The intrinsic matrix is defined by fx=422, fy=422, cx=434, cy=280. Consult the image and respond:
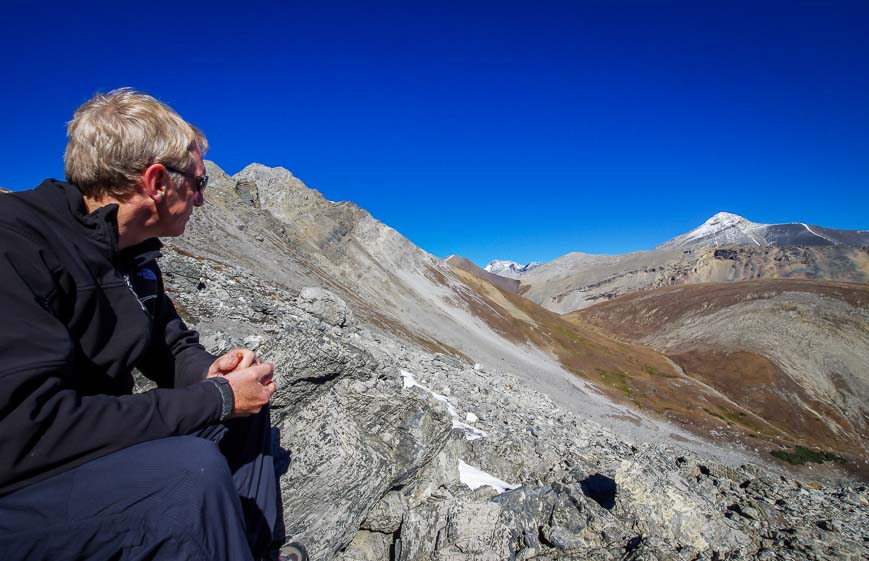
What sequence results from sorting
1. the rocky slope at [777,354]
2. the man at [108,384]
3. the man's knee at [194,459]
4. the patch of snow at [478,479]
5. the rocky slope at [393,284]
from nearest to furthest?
the man at [108,384]
the man's knee at [194,459]
the patch of snow at [478,479]
the rocky slope at [393,284]
the rocky slope at [777,354]

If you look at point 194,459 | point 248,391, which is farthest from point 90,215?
point 194,459

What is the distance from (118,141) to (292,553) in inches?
188

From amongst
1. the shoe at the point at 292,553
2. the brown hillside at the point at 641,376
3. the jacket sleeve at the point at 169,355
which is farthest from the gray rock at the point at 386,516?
the brown hillside at the point at 641,376

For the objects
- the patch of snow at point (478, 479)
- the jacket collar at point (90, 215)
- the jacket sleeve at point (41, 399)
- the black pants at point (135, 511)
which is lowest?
the patch of snow at point (478, 479)

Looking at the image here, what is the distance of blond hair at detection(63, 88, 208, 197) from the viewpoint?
3.37 m

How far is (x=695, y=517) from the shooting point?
893cm

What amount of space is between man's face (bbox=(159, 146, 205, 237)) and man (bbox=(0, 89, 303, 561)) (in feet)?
0.04

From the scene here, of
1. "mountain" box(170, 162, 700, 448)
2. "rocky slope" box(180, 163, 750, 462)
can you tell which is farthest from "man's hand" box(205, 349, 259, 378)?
"mountain" box(170, 162, 700, 448)

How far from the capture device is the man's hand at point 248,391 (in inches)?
136

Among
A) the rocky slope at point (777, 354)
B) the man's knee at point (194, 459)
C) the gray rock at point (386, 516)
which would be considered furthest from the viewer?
the rocky slope at point (777, 354)

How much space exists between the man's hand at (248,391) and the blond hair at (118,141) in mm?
1805

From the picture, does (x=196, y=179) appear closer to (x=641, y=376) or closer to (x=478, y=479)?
(x=478, y=479)

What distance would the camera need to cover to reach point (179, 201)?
151 inches

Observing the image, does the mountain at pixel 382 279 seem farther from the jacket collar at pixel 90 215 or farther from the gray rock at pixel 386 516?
the jacket collar at pixel 90 215
